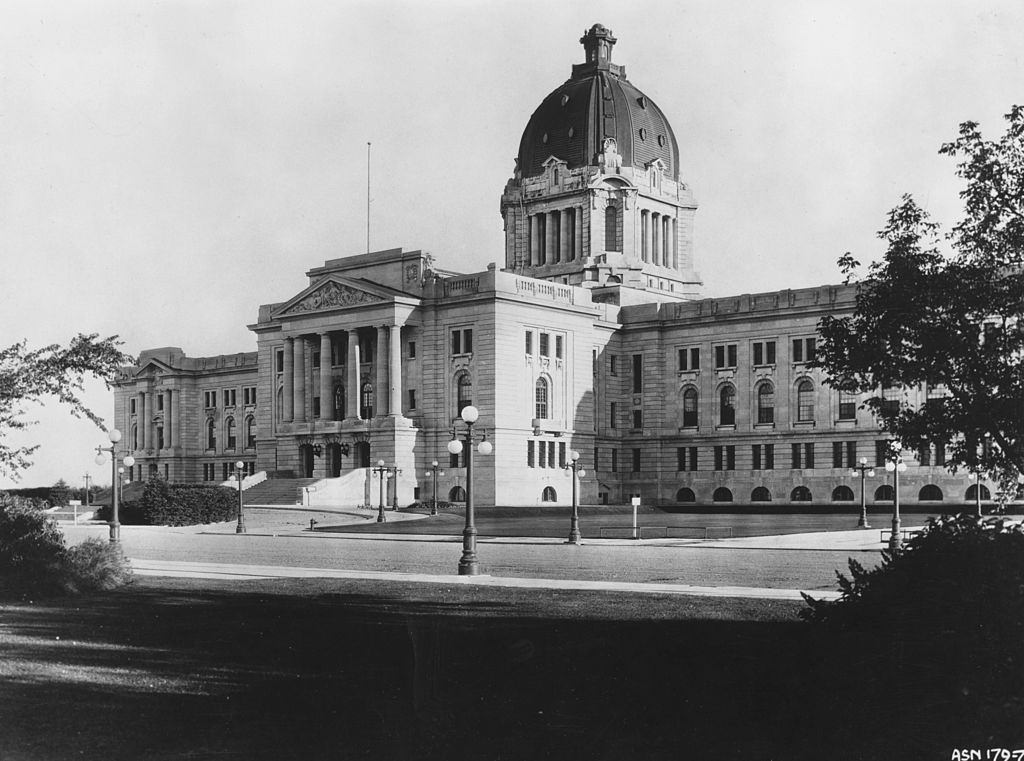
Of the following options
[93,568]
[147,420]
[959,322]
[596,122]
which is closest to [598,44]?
[596,122]

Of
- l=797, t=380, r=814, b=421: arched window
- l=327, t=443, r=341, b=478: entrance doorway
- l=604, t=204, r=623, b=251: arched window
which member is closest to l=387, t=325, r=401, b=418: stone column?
l=327, t=443, r=341, b=478: entrance doorway

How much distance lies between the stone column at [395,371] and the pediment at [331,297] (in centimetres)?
280

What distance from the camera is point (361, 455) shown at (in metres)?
94.2

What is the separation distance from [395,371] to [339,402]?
9.50 m

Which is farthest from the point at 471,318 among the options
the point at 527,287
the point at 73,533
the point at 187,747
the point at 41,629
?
the point at 187,747

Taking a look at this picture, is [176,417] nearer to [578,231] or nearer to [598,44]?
[578,231]

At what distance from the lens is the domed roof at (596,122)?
11125 centimetres

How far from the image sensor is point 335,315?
96125mm

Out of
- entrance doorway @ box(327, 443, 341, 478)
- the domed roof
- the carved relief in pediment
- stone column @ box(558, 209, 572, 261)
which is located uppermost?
the domed roof

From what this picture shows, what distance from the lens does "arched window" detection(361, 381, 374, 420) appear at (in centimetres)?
9562

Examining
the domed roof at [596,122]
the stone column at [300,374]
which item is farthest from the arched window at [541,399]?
the domed roof at [596,122]

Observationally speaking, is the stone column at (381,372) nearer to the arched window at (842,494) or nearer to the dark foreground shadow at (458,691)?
the arched window at (842,494)

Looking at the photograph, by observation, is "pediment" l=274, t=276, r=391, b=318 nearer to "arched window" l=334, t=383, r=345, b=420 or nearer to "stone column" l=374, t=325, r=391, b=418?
"stone column" l=374, t=325, r=391, b=418

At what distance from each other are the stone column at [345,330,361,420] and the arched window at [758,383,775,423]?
101 feet
